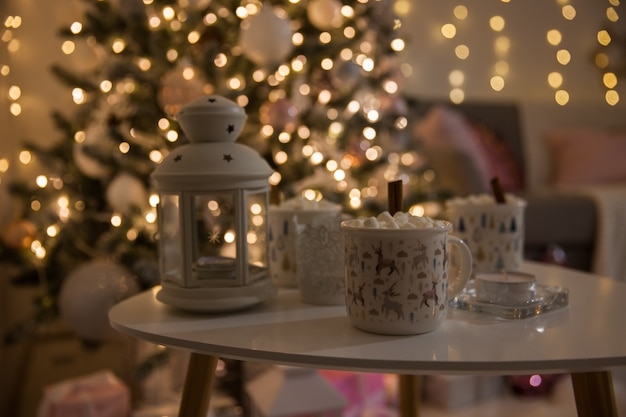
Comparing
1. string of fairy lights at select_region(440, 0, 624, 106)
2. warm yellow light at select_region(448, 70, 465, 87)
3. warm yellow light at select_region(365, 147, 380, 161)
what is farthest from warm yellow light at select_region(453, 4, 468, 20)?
warm yellow light at select_region(365, 147, 380, 161)

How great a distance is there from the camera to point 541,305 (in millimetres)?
638

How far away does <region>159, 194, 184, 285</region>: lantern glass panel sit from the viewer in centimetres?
71

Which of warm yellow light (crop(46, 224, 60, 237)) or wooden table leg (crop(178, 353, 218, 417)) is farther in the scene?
warm yellow light (crop(46, 224, 60, 237))

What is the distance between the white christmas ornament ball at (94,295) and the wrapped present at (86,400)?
112 mm

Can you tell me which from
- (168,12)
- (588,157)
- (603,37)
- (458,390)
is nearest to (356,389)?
(458,390)

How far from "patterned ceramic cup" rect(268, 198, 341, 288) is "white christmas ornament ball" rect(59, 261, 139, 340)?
60cm

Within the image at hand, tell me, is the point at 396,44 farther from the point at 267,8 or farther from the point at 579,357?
the point at 579,357

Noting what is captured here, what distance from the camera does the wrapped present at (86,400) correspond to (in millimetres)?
1217

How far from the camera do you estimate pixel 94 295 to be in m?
1.25

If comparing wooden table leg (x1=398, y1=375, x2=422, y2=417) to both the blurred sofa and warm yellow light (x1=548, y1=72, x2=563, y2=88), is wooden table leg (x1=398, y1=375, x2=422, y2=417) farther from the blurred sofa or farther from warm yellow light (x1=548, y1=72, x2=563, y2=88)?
warm yellow light (x1=548, y1=72, x2=563, y2=88)

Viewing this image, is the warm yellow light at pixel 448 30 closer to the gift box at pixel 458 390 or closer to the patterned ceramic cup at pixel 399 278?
the gift box at pixel 458 390

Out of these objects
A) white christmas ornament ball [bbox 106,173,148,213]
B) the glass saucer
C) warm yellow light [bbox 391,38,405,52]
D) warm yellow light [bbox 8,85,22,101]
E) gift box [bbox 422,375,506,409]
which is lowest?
gift box [bbox 422,375,506,409]

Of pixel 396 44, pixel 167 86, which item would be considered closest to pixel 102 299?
pixel 167 86

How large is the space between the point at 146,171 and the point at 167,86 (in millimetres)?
225
